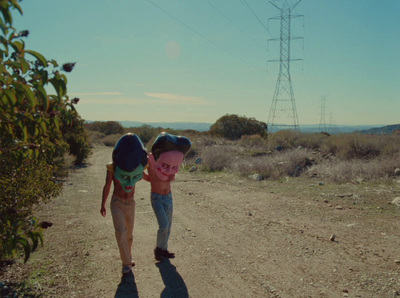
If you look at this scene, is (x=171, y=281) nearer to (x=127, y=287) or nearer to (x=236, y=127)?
(x=127, y=287)

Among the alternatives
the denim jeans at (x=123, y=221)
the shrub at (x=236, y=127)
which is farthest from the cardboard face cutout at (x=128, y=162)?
the shrub at (x=236, y=127)

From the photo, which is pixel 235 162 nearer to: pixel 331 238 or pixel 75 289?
pixel 331 238

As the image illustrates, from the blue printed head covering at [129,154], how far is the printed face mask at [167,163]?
0.41 metres

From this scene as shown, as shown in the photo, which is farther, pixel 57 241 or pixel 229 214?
pixel 229 214

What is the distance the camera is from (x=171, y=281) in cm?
429

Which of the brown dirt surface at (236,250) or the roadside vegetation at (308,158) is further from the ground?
the roadside vegetation at (308,158)

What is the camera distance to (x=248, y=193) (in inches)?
387

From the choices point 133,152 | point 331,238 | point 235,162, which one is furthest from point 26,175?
point 235,162

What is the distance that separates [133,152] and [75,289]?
66.3 inches

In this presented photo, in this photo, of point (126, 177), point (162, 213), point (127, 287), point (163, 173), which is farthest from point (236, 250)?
point (126, 177)

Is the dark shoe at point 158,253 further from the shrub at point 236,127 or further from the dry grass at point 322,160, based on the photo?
the shrub at point 236,127

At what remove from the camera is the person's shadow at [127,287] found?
396 cm

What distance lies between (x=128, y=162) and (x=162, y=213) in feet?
3.12

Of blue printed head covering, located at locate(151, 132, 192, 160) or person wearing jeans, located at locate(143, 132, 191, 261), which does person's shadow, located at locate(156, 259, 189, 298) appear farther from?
blue printed head covering, located at locate(151, 132, 192, 160)
